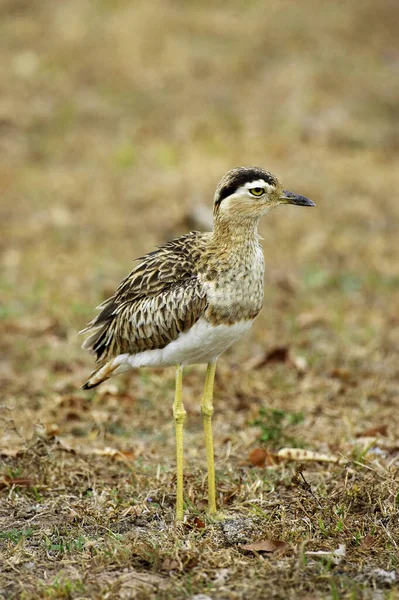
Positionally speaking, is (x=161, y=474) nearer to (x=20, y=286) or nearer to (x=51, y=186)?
(x=20, y=286)

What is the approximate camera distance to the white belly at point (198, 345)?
194 inches

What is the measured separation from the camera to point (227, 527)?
15.8 ft

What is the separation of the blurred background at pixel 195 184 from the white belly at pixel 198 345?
119cm

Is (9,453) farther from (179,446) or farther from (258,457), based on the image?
(258,457)

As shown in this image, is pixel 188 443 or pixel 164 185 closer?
pixel 188 443

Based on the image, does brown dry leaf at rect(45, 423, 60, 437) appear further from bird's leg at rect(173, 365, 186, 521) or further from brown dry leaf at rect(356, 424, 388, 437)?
brown dry leaf at rect(356, 424, 388, 437)

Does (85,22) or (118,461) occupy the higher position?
(85,22)

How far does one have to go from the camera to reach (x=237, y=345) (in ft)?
28.7

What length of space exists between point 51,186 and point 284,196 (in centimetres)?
873

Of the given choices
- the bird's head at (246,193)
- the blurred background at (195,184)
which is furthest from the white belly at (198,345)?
the blurred background at (195,184)

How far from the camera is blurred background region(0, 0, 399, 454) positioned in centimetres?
745

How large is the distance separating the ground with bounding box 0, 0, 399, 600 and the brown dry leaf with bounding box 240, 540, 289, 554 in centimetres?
1

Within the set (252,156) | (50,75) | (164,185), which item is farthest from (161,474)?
(50,75)

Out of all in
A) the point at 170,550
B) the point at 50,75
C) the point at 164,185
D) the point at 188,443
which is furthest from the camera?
the point at 50,75
